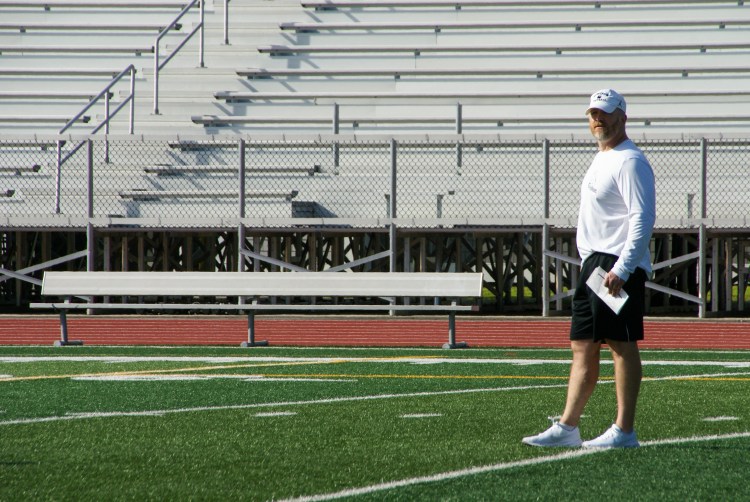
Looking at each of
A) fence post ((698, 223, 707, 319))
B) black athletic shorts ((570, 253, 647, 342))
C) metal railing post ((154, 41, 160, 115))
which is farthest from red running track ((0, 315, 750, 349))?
black athletic shorts ((570, 253, 647, 342))

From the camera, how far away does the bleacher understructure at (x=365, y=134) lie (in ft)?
63.3

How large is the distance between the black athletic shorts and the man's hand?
0.22ft

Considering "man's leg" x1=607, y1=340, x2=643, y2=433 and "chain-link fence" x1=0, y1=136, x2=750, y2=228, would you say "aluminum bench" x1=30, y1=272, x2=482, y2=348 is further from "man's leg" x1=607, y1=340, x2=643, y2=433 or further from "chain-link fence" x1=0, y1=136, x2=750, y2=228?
"man's leg" x1=607, y1=340, x2=643, y2=433

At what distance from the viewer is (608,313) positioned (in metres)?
4.87

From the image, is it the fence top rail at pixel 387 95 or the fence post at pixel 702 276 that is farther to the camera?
the fence top rail at pixel 387 95

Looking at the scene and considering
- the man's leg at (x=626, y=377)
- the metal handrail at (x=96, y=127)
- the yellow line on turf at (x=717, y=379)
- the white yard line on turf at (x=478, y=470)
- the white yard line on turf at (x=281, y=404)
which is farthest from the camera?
the metal handrail at (x=96, y=127)

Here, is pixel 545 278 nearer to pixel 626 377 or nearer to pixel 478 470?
pixel 626 377

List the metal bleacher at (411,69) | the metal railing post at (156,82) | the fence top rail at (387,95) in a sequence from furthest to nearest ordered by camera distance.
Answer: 1. the fence top rail at (387,95)
2. the metal bleacher at (411,69)
3. the metal railing post at (156,82)

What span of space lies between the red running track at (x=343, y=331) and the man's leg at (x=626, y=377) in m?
8.13

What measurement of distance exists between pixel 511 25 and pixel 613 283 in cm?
2182

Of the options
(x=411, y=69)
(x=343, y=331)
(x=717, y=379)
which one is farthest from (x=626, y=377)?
(x=411, y=69)

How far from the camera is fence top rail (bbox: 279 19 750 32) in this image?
25.1m

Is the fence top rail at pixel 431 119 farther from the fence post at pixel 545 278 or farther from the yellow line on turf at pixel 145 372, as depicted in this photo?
the yellow line on turf at pixel 145 372

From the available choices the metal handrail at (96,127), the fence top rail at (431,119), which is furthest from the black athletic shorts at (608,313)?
the fence top rail at (431,119)
